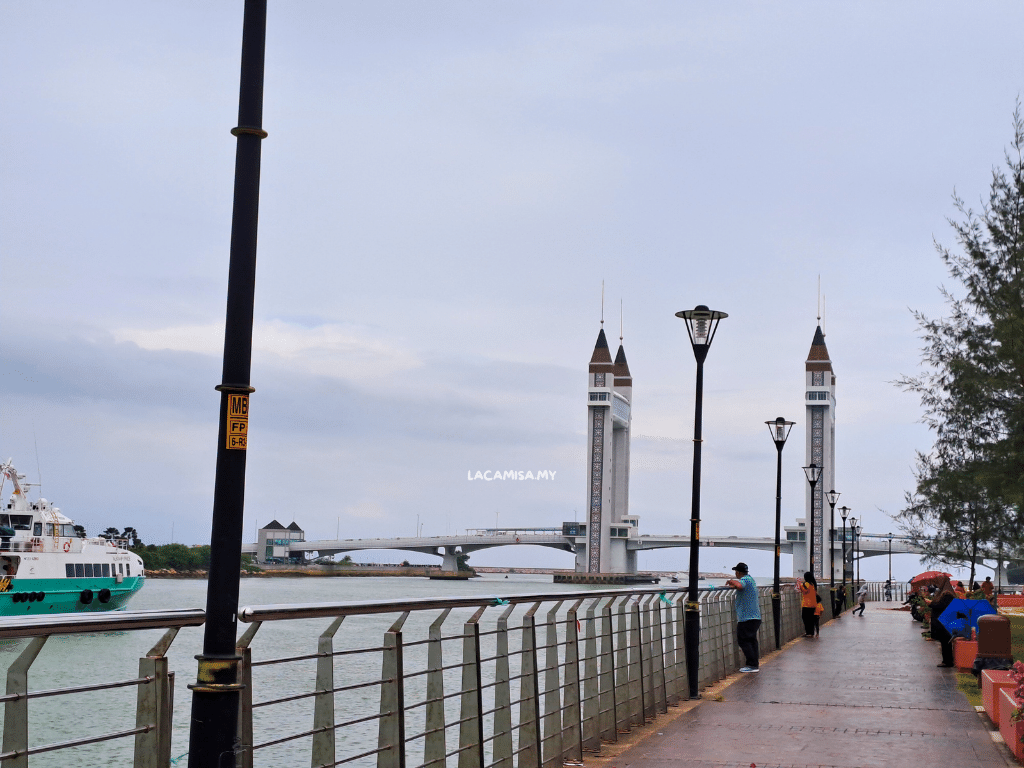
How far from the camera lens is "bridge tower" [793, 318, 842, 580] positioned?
12962 centimetres

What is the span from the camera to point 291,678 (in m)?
33.3

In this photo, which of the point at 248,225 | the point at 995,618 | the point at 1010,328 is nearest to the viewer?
the point at 248,225

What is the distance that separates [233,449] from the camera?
177 inches

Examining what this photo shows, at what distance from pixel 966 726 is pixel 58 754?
19.1 meters

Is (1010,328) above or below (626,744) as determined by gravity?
above

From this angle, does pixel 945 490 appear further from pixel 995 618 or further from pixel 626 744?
pixel 626 744

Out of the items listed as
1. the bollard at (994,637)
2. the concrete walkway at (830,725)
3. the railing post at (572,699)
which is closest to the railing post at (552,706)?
the railing post at (572,699)

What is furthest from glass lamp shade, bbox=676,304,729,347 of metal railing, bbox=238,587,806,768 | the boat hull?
the boat hull

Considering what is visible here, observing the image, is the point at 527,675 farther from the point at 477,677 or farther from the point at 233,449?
the point at 233,449

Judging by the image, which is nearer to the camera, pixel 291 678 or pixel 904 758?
pixel 904 758

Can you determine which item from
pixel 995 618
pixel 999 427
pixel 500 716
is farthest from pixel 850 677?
pixel 999 427

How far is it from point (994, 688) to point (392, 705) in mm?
8056

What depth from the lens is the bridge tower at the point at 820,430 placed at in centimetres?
12962

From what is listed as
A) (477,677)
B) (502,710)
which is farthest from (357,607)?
(502,710)
